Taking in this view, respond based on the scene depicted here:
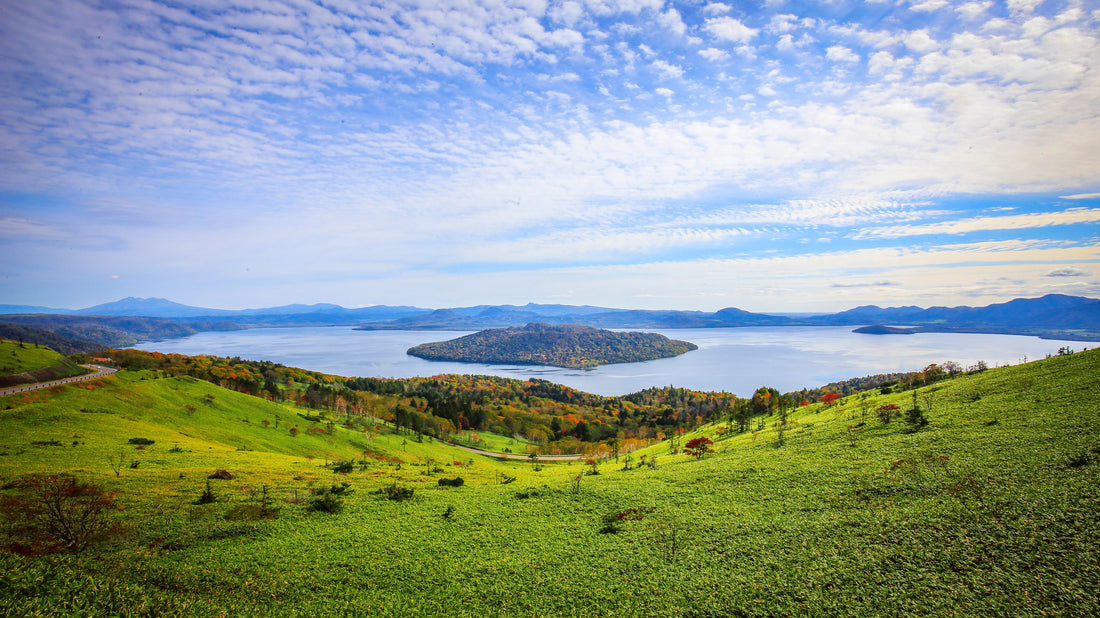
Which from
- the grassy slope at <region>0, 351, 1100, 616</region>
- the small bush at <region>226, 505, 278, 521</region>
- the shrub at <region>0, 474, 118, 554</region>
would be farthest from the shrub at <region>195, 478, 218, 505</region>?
the shrub at <region>0, 474, 118, 554</region>

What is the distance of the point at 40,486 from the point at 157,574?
12392mm

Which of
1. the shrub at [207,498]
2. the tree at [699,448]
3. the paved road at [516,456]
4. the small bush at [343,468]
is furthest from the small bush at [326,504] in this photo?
the paved road at [516,456]

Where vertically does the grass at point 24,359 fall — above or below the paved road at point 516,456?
above

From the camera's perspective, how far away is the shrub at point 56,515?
14992 mm

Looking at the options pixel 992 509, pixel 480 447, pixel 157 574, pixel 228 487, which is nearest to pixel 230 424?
pixel 228 487

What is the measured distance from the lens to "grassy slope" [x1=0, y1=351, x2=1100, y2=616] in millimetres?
12766

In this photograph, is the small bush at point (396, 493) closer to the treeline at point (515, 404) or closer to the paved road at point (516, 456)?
the treeline at point (515, 404)

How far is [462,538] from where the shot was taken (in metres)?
20.1

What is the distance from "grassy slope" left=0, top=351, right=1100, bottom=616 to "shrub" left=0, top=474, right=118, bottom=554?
3.66ft

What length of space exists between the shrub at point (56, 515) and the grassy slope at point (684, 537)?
44.0 inches

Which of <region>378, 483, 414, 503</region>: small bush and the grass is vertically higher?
the grass

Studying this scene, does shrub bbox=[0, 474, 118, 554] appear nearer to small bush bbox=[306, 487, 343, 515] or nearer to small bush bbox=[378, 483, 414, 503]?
small bush bbox=[306, 487, 343, 515]

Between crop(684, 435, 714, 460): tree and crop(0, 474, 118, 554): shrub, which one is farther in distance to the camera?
crop(684, 435, 714, 460): tree

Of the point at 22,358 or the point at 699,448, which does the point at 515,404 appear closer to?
the point at 22,358
